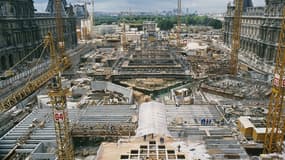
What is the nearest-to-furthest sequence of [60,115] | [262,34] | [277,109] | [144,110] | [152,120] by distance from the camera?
1. [60,115]
2. [277,109]
3. [152,120]
4. [144,110]
5. [262,34]

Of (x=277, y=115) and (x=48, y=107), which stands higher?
(x=277, y=115)

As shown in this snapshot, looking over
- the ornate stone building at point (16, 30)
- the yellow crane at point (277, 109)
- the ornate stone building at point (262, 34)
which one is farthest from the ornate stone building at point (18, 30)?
the ornate stone building at point (262, 34)

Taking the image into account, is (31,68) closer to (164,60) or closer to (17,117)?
(17,117)

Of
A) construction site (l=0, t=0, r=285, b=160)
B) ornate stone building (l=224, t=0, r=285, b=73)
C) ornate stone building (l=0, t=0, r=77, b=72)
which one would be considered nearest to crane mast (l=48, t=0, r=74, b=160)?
construction site (l=0, t=0, r=285, b=160)

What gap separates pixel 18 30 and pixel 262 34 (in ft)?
183

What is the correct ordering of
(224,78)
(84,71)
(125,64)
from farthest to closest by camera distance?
(125,64)
(84,71)
(224,78)

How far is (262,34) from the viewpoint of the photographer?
6306 cm

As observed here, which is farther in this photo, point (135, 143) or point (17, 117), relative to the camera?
point (17, 117)

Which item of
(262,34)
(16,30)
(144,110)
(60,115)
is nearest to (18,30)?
(16,30)

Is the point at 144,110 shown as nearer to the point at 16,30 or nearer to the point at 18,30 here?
the point at 16,30

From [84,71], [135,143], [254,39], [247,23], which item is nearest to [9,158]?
[135,143]

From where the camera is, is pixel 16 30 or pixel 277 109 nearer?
pixel 277 109

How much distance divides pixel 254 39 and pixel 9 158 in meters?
61.8

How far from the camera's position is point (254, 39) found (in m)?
68.7
